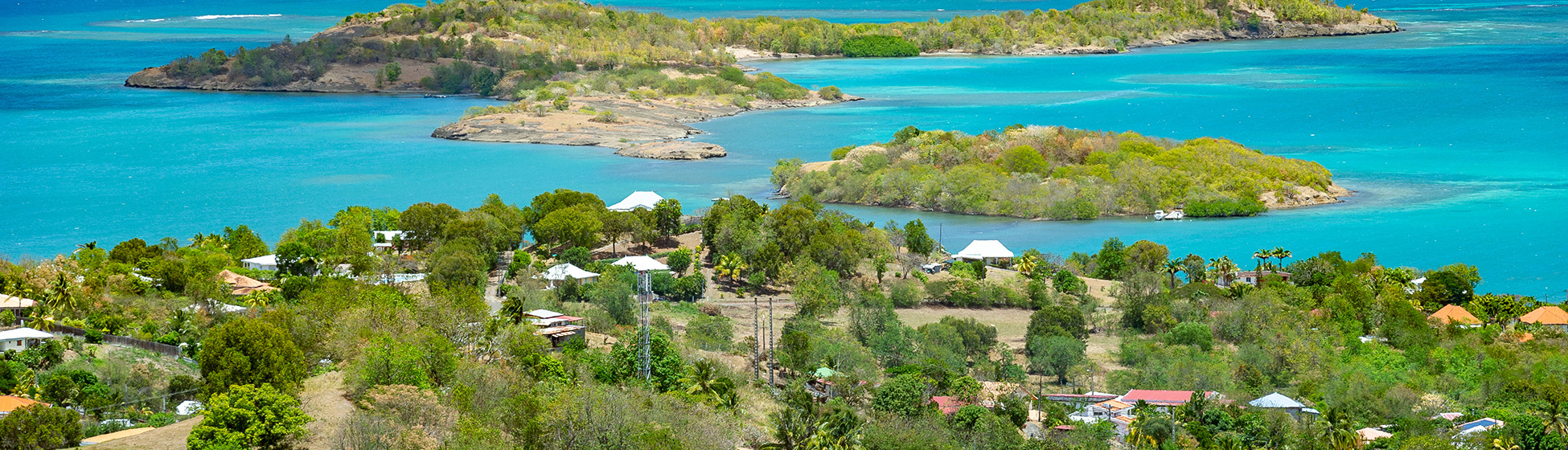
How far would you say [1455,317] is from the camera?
52.2 meters

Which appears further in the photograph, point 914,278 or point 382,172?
point 382,172

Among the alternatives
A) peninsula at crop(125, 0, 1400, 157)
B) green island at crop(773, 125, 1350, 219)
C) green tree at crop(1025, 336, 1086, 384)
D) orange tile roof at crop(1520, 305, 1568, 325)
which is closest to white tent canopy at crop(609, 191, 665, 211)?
green island at crop(773, 125, 1350, 219)

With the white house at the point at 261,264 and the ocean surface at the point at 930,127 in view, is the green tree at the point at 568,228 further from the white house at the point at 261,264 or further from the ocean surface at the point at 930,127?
the ocean surface at the point at 930,127

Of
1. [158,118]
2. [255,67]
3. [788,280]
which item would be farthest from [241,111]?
Answer: [788,280]

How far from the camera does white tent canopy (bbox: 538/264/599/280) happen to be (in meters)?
55.3

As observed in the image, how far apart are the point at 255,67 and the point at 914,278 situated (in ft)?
371

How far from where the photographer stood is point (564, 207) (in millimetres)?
64812

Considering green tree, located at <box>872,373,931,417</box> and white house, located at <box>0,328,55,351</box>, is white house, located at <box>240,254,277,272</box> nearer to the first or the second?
white house, located at <box>0,328,55,351</box>

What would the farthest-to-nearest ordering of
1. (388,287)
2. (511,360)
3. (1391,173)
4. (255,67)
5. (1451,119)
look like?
1. (255,67)
2. (1451,119)
3. (1391,173)
4. (388,287)
5. (511,360)

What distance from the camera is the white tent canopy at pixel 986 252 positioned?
6281 cm

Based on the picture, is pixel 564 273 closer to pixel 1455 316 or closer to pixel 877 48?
pixel 1455 316

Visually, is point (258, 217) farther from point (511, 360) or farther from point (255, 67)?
point (255, 67)

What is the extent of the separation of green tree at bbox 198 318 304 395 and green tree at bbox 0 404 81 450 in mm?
4758

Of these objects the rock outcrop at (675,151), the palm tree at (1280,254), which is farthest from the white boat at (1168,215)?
the rock outcrop at (675,151)
